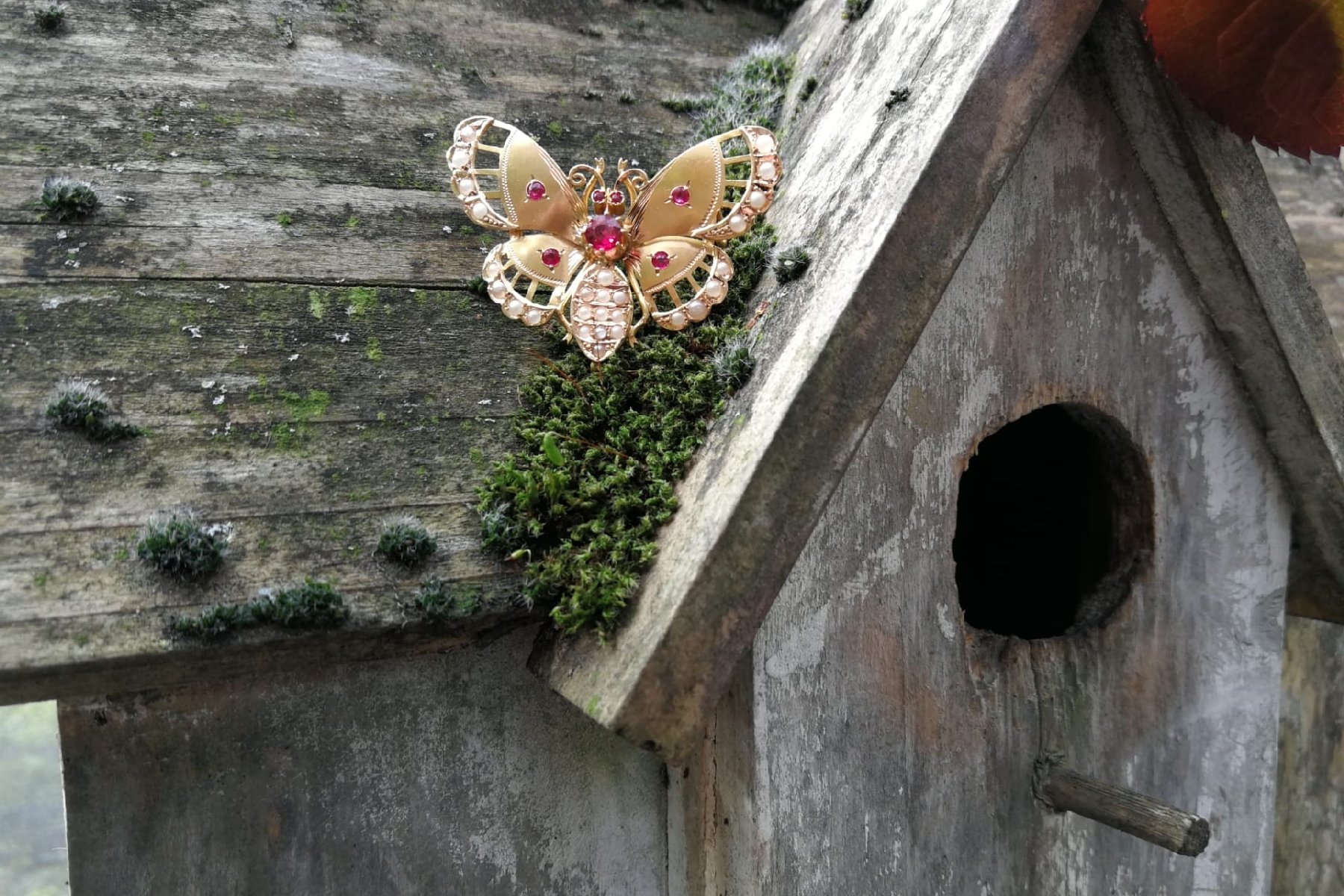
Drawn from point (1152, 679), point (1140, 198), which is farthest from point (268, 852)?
point (1140, 198)

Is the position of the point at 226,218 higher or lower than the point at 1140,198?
lower

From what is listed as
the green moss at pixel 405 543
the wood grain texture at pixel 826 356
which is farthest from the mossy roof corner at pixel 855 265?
the green moss at pixel 405 543

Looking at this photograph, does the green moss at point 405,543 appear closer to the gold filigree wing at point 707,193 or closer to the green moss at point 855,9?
the gold filigree wing at point 707,193

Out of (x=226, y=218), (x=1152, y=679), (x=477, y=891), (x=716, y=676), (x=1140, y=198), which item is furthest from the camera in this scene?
(x=1152, y=679)

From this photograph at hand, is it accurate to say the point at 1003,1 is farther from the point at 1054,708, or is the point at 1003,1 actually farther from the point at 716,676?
the point at 1054,708

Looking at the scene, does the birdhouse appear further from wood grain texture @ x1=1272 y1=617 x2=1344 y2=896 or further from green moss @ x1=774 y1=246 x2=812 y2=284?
wood grain texture @ x1=1272 y1=617 x2=1344 y2=896

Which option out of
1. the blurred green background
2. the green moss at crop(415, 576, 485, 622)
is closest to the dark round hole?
the green moss at crop(415, 576, 485, 622)

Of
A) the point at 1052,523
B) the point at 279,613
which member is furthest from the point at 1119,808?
the point at 279,613
